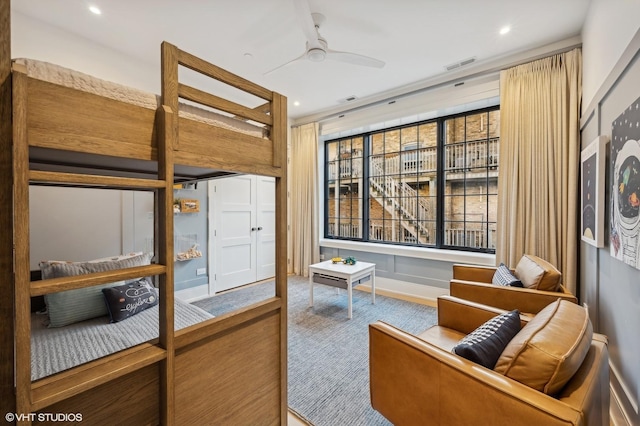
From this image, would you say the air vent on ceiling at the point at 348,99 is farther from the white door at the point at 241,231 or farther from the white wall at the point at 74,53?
the white wall at the point at 74,53

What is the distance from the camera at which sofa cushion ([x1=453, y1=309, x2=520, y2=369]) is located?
116cm

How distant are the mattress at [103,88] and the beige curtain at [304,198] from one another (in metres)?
3.66

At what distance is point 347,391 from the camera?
1.92 meters

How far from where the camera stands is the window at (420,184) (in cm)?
365

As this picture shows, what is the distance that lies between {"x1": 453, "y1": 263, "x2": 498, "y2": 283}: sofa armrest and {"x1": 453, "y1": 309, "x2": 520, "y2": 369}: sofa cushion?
1.44 m

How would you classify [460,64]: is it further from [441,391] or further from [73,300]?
[73,300]

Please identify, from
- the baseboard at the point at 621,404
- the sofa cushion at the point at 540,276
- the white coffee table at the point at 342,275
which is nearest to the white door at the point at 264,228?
the white coffee table at the point at 342,275

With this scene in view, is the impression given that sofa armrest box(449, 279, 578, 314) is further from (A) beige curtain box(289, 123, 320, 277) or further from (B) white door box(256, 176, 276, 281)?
(B) white door box(256, 176, 276, 281)

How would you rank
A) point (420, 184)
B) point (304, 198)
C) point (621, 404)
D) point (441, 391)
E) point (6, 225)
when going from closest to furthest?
point (6, 225), point (441, 391), point (621, 404), point (420, 184), point (304, 198)

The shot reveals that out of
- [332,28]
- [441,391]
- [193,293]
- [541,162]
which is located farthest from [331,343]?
[332,28]

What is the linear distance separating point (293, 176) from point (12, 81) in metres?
4.44

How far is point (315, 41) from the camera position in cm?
232

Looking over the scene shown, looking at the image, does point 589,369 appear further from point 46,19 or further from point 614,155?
point 46,19

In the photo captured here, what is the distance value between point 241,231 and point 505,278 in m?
3.60
